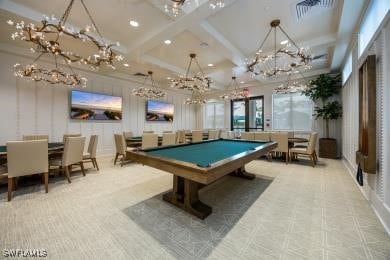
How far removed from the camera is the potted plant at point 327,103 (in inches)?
238

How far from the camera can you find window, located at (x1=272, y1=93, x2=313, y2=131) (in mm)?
7203

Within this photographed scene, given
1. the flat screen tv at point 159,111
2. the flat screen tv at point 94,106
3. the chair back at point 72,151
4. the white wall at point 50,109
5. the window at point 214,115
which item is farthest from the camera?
the window at point 214,115

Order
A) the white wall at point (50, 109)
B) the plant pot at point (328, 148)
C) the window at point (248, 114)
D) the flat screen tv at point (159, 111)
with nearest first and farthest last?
the white wall at point (50, 109) < the plant pot at point (328, 148) < the flat screen tv at point (159, 111) < the window at point (248, 114)

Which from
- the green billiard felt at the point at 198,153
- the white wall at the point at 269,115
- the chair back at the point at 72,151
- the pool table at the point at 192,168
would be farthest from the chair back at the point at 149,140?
the white wall at the point at 269,115

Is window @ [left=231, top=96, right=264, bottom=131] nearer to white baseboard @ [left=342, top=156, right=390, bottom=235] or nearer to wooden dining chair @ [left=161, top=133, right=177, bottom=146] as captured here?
wooden dining chair @ [left=161, top=133, right=177, bottom=146]

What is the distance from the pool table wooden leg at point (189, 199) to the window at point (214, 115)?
7.70 metres

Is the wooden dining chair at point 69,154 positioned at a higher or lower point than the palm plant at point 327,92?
lower

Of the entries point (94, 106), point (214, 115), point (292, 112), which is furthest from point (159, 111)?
point (292, 112)

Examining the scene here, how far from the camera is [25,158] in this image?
9.37ft

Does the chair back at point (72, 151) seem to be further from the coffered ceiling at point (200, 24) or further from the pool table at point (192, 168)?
the coffered ceiling at point (200, 24)

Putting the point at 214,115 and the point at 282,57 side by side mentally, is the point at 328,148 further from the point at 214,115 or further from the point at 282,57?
the point at 214,115

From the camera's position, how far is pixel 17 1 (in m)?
2.99

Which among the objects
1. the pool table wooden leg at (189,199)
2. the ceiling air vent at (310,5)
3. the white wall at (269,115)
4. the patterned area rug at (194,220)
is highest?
the ceiling air vent at (310,5)

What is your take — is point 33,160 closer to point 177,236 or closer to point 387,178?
point 177,236
